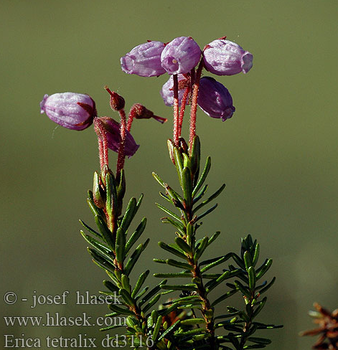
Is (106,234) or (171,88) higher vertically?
(171,88)

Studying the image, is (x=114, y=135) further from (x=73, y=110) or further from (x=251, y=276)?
(x=251, y=276)

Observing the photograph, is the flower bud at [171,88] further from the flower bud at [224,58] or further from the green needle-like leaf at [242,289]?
the green needle-like leaf at [242,289]

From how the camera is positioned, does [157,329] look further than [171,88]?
No

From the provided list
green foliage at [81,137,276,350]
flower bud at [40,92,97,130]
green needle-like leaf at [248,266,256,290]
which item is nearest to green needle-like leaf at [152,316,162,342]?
green foliage at [81,137,276,350]

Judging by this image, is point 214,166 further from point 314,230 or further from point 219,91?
point 219,91

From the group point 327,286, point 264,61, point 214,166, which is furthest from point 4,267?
point 264,61

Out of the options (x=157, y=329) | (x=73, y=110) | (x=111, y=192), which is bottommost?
(x=157, y=329)

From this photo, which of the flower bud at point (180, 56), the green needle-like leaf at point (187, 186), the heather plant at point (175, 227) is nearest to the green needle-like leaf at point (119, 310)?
the heather plant at point (175, 227)

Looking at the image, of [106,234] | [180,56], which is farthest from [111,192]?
[180,56]
